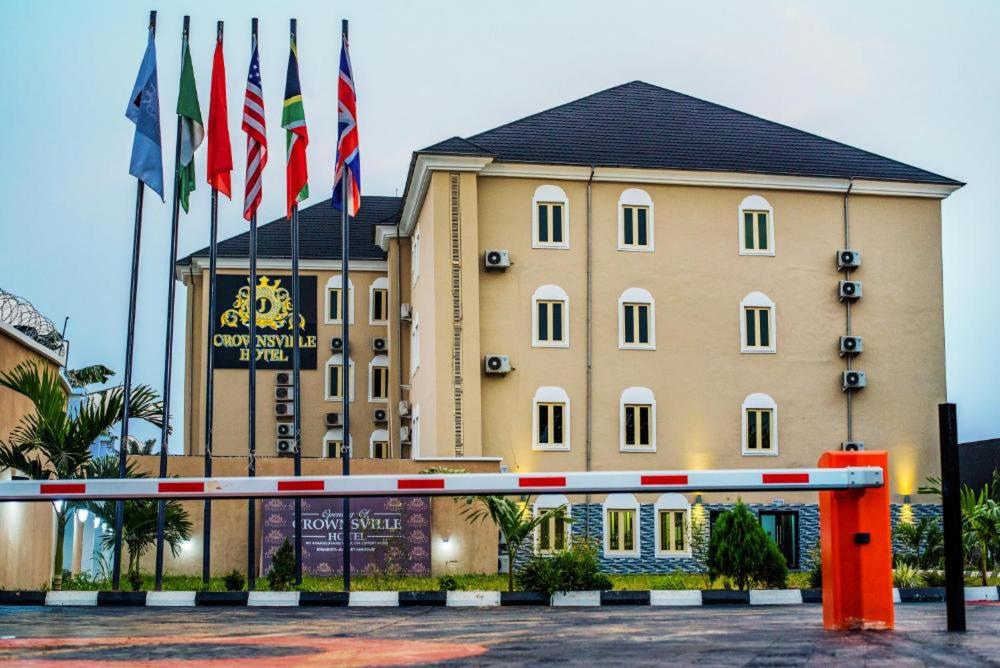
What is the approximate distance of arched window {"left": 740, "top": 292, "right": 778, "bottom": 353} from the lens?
36.6 meters

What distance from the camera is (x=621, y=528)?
115ft

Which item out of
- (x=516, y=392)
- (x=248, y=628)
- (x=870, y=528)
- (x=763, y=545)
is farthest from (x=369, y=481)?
(x=516, y=392)

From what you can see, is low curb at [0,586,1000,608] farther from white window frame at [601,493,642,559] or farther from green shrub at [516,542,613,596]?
white window frame at [601,493,642,559]

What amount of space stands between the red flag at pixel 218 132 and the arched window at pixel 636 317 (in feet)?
49.1

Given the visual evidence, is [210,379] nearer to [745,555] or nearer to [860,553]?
[745,555]

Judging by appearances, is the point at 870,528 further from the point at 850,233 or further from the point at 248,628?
the point at 850,233

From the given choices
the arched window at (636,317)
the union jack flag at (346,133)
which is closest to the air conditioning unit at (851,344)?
the arched window at (636,317)

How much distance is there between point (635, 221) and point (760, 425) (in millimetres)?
6582

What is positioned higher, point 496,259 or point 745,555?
point 496,259

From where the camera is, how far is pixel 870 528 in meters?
10.9

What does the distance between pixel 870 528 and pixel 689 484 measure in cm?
154

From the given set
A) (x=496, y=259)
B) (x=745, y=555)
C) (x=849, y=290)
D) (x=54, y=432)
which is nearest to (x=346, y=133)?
(x=54, y=432)

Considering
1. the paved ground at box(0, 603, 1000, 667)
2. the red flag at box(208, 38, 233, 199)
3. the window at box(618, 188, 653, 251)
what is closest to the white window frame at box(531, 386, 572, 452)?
the window at box(618, 188, 653, 251)

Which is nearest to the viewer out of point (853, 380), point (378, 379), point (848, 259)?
point (853, 380)
